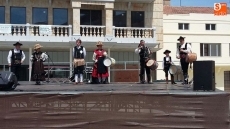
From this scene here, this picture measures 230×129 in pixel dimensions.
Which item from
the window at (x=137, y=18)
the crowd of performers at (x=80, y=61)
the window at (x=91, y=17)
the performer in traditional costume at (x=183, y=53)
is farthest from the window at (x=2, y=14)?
the performer in traditional costume at (x=183, y=53)

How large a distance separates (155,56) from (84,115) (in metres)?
24.5

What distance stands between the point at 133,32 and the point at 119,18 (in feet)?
5.66

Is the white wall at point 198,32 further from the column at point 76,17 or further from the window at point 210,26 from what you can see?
the column at point 76,17

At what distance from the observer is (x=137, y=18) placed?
29156 millimetres

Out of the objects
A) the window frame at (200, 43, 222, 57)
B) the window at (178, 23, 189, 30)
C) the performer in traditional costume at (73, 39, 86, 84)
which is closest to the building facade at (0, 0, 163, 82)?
the window at (178, 23, 189, 30)

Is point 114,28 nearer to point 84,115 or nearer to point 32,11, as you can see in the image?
point 32,11

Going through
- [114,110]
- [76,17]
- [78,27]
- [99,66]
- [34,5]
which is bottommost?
[114,110]

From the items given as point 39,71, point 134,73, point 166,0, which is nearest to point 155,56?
→ point 134,73

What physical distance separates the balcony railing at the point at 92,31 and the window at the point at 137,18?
9.95 ft

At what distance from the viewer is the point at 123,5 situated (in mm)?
28734

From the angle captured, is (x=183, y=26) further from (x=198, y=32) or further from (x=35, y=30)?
(x=35, y=30)

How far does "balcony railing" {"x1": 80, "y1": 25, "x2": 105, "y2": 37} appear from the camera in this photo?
26672mm

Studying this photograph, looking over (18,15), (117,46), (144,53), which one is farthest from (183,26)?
(144,53)

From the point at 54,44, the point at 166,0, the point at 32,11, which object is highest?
the point at 166,0
